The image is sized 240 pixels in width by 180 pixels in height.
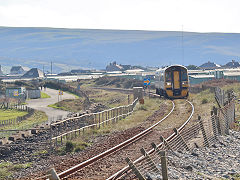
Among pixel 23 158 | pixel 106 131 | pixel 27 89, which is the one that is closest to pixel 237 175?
pixel 23 158

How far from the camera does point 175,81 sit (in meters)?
40.6

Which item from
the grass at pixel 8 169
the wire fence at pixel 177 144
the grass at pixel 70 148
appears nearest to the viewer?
the wire fence at pixel 177 144

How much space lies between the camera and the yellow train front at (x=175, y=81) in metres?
40.4

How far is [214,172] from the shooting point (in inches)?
476

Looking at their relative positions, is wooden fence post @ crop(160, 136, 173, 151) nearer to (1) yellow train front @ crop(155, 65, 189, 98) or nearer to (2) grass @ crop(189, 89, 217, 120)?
(2) grass @ crop(189, 89, 217, 120)

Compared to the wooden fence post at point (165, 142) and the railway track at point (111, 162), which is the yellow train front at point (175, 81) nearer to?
the railway track at point (111, 162)

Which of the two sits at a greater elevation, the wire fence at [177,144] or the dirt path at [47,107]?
the wire fence at [177,144]

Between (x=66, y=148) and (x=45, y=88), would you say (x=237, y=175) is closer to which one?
(x=66, y=148)

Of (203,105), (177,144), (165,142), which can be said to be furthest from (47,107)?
(165,142)

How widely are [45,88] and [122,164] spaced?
9705cm

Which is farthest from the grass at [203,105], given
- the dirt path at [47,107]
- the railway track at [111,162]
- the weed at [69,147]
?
the dirt path at [47,107]

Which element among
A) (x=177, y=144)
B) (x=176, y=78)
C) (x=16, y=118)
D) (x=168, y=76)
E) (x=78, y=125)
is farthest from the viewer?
(x=16, y=118)

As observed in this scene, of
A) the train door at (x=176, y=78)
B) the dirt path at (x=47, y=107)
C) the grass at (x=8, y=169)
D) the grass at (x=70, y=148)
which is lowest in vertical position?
the dirt path at (x=47, y=107)

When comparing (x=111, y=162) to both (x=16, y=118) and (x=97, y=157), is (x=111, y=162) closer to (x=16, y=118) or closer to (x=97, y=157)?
(x=97, y=157)
